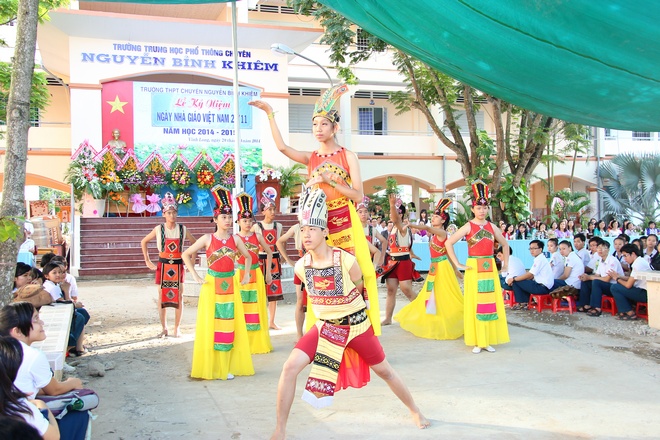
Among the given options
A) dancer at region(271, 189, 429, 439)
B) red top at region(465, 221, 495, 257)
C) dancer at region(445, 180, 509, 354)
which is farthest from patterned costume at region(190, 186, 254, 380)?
red top at region(465, 221, 495, 257)

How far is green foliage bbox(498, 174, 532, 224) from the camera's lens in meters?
15.9

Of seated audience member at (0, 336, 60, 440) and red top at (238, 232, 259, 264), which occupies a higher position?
red top at (238, 232, 259, 264)

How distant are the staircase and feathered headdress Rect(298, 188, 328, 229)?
1277cm

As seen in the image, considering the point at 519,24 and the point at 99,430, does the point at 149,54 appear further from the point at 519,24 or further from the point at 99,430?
the point at 519,24

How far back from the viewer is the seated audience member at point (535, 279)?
997cm

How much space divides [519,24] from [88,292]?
1340 cm

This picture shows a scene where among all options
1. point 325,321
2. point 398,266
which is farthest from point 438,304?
point 325,321

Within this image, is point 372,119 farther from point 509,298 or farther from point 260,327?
point 260,327

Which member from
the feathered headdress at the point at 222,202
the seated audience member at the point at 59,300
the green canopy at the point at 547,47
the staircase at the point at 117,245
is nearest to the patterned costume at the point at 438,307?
the feathered headdress at the point at 222,202

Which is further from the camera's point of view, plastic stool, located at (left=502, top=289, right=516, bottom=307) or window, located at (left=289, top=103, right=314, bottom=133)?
window, located at (left=289, top=103, right=314, bottom=133)

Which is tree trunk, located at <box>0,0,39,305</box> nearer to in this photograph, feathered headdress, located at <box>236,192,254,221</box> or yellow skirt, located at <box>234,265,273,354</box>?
feathered headdress, located at <box>236,192,254,221</box>

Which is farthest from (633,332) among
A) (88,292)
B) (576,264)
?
(88,292)

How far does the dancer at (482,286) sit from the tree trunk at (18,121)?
4575 mm

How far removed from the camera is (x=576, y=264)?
1002cm
